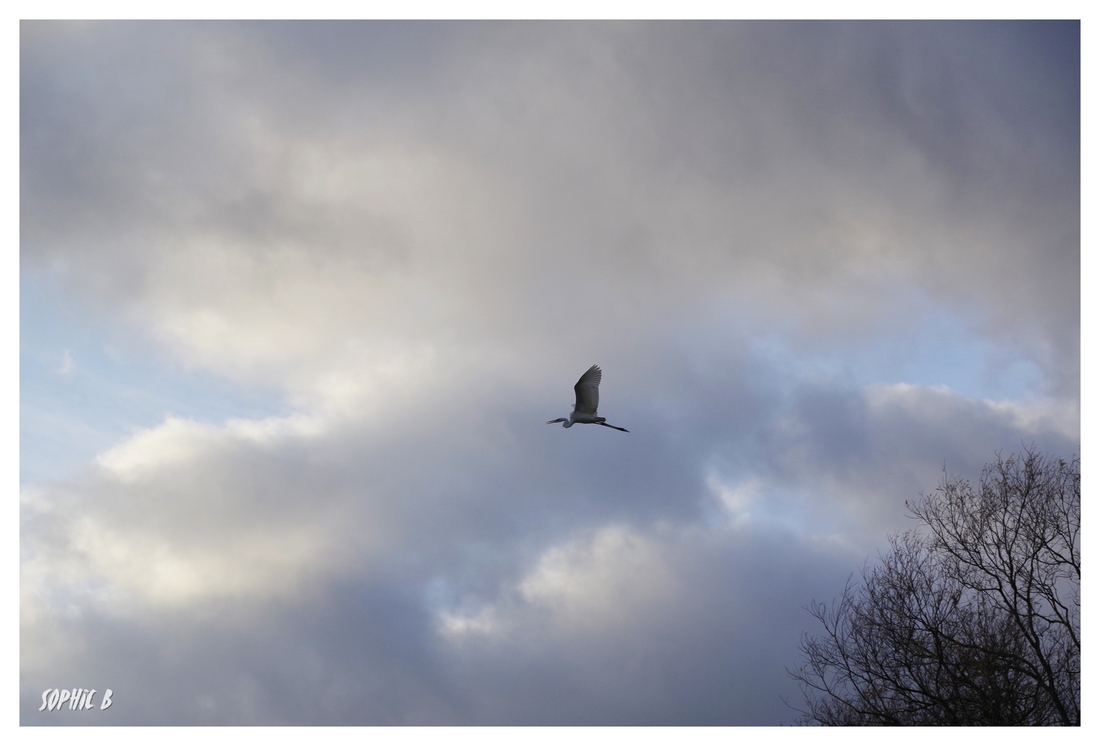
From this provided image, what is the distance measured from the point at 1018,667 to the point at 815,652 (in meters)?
4.51

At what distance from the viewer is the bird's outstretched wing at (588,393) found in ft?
75.5

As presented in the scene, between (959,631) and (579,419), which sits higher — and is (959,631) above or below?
below

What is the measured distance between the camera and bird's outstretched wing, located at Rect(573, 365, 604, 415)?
23.0 m

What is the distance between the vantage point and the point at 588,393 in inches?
909
